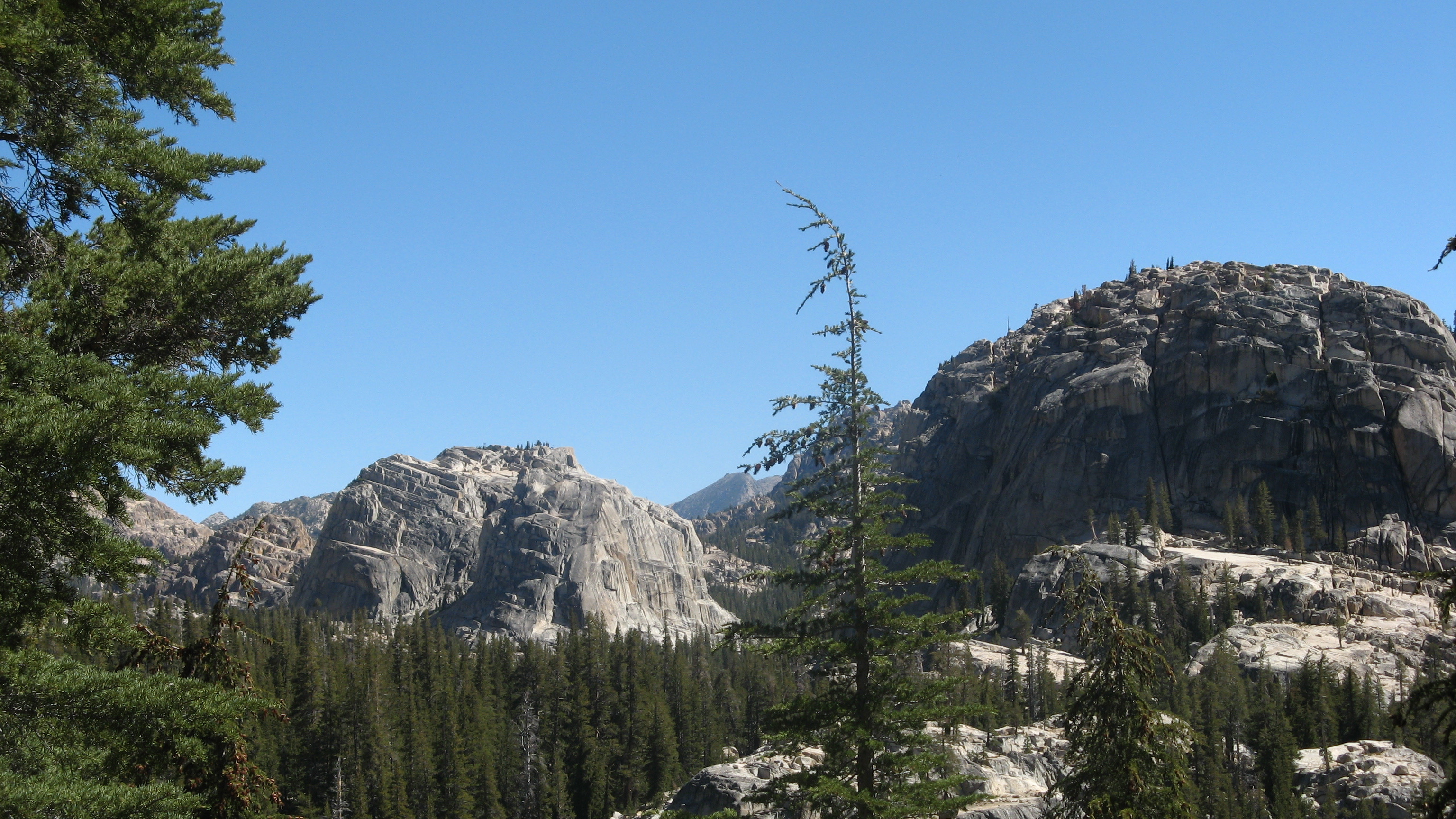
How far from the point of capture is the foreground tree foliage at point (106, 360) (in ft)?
30.8

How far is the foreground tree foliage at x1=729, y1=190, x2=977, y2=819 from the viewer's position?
18234mm

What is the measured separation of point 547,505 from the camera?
193 metres

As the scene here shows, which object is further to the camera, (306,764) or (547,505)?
(547,505)

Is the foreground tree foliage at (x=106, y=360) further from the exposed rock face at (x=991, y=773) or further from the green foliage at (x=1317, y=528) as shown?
the green foliage at (x=1317, y=528)

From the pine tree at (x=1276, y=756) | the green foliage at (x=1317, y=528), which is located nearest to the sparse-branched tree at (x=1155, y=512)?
the green foliage at (x=1317, y=528)

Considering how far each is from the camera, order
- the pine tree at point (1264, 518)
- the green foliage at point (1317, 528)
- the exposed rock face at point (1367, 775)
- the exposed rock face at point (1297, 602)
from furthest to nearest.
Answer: the pine tree at point (1264, 518)
the green foliage at point (1317, 528)
the exposed rock face at point (1297, 602)
the exposed rock face at point (1367, 775)

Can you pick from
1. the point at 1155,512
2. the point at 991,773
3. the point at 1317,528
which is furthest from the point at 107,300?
the point at 1317,528

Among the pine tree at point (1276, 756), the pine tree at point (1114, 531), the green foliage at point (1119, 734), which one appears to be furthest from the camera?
the pine tree at point (1114, 531)

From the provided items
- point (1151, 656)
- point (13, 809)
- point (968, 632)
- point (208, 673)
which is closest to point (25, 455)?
point (13, 809)

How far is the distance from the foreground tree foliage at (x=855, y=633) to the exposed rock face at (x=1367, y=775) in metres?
62.7

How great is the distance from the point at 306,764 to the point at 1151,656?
6775 centimetres

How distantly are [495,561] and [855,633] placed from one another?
16773 centimetres

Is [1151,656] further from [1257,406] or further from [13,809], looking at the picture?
[1257,406]

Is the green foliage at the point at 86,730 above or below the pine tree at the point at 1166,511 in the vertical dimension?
below
